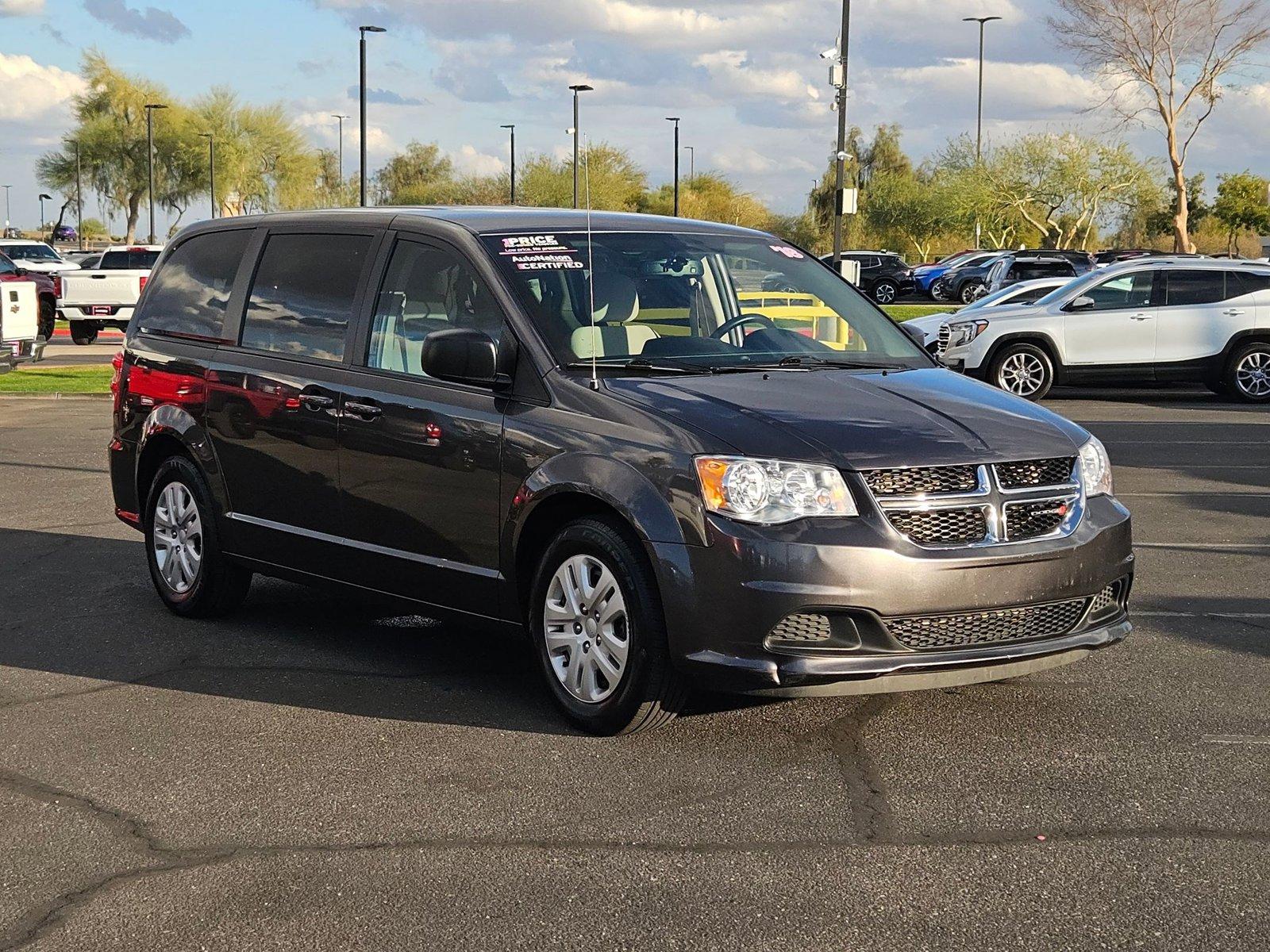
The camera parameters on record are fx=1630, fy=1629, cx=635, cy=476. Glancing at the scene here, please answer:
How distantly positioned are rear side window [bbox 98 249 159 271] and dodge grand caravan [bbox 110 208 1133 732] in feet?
84.5

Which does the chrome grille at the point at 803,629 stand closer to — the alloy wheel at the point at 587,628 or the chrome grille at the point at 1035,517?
the alloy wheel at the point at 587,628

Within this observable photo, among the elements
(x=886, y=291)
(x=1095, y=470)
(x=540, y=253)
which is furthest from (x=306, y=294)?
(x=886, y=291)

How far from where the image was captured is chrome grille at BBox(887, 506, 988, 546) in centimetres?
503

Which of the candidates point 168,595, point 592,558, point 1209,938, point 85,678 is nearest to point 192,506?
point 168,595

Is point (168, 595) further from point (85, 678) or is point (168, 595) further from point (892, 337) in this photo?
point (892, 337)

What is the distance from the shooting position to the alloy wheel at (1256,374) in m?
19.8

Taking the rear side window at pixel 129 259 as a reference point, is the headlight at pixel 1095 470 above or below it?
below

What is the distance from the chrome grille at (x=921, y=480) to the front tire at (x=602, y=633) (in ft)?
2.57

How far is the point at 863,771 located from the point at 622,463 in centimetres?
124

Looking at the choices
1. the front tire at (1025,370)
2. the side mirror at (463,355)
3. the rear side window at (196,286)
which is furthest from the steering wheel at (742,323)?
the front tire at (1025,370)

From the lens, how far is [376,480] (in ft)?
20.4

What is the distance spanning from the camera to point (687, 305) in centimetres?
630

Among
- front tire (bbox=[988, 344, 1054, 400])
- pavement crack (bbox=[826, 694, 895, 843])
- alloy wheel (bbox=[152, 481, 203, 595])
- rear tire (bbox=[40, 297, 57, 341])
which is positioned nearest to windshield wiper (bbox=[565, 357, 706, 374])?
pavement crack (bbox=[826, 694, 895, 843])

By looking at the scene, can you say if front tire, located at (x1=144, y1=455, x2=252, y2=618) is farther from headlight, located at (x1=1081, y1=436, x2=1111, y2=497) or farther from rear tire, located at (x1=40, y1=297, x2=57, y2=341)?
rear tire, located at (x1=40, y1=297, x2=57, y2=341)
